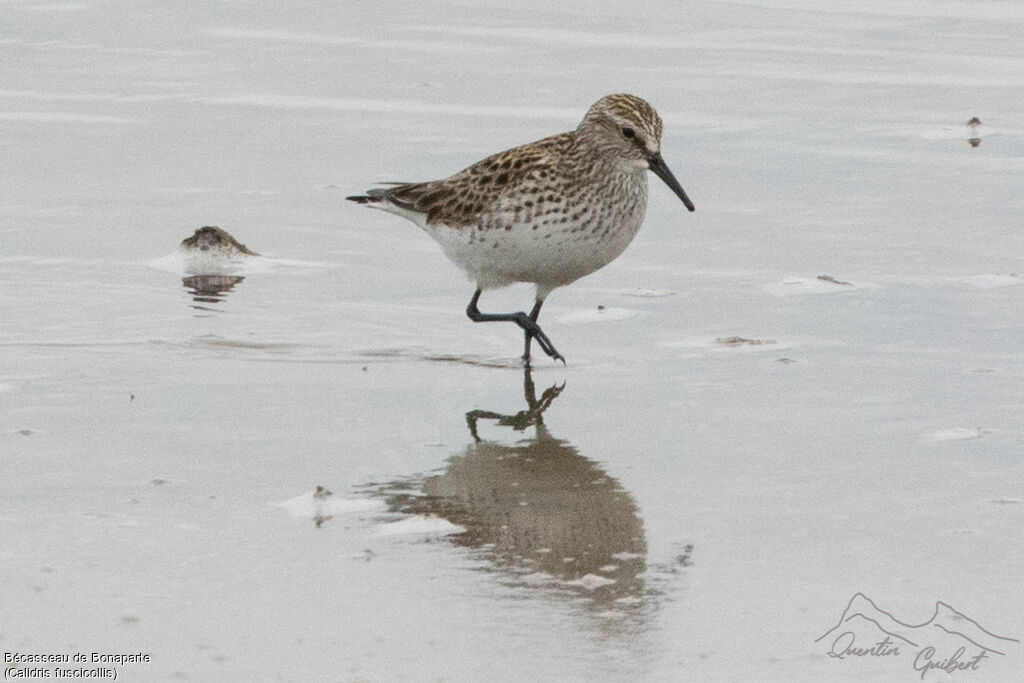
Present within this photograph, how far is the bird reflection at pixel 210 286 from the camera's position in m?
8.21

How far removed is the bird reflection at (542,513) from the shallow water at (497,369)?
0.7 inches

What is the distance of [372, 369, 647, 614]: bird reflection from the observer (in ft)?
16.1

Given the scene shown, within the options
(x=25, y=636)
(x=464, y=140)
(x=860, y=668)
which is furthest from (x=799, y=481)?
(x=464, y=140)

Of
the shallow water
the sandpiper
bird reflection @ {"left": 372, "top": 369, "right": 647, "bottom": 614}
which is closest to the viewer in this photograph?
the shallow water

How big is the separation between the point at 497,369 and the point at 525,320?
249 mm

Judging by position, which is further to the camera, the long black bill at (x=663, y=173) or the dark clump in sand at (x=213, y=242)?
the dark clump in sand at (x=213, y=242)

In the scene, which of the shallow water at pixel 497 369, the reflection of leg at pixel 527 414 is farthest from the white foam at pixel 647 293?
the reflection of leg at pixel 527 414

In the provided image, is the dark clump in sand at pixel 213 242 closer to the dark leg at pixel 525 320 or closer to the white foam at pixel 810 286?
the dark leg at pixel 525 320

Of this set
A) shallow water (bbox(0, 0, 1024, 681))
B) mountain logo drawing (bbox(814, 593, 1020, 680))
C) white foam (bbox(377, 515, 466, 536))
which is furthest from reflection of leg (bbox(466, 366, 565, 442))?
mountain logo drawing (bbox(814, 593, 1020, 680))

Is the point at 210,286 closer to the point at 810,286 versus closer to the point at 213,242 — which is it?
the point at 213,242

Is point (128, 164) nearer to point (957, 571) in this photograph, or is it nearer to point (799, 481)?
point (799, 481)

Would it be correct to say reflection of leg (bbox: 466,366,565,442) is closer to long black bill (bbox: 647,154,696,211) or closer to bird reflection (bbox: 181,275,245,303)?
long black bill (bbox: 647,154,696,211)

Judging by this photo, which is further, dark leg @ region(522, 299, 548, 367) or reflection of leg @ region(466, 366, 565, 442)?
dark leg @ region(522, 299, 548, 367)

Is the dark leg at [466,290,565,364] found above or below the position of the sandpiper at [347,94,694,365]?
below
